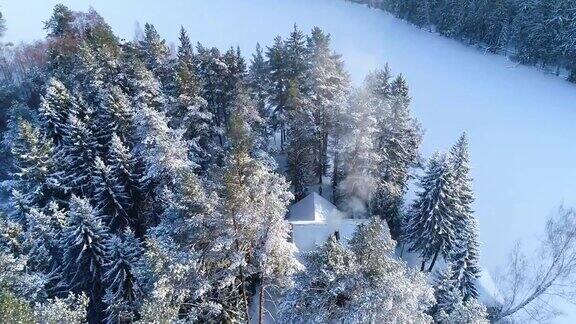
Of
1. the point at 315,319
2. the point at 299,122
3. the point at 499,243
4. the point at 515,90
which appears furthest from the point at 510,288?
the point at 515,90

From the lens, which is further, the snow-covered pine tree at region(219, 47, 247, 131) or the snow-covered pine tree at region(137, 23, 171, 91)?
the snow-covered pine tree at region(137, 23, 171, 91)

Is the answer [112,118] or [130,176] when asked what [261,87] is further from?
[130,176]

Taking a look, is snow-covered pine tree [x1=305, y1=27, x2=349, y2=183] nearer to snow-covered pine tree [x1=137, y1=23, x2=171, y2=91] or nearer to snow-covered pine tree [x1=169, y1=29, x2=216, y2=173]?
snow-covered pine tree [x1=169, y1=29, x2=216, y2=173]

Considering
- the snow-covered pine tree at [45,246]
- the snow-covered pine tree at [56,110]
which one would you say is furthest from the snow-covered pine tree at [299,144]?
the snow-covered pine tree at [45,246]

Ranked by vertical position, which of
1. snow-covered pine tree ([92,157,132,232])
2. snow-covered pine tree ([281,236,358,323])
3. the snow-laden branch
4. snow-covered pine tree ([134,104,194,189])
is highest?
snow-covered pine tree ([134,104,194,189])

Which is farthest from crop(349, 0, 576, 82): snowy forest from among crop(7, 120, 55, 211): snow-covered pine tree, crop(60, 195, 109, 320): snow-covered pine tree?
crop(60, 195, 109, 320): snow-covered pine tree

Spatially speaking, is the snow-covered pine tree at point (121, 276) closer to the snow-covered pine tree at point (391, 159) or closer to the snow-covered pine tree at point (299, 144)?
the snow-covered pine tree at point (299, 144)

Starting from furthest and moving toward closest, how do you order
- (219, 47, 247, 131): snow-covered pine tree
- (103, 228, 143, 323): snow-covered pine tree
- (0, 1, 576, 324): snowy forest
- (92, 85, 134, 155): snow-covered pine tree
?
1. (219, 47, 247, 131): snow-covered pine tree
2. (92, 85, 134, 155): snow-covered pine tree
3. (103, 228, 143, 323): snow-covered pine tree
4. (0, 1, 576, 324): snowy forest
